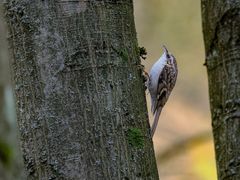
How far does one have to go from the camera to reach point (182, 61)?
8070mm

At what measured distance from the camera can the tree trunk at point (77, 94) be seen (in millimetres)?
2152

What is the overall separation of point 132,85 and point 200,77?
5.99m

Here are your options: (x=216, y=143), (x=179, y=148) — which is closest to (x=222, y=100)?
(x=216, y=143)

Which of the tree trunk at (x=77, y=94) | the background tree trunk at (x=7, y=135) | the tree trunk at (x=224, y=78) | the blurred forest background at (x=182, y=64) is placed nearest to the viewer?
the tree trunk at (x=77, y=94)

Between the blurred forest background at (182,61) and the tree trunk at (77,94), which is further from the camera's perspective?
the blurred forest background at (182,61)

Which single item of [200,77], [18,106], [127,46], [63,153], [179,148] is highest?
[200,77]

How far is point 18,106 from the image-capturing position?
7.41ft

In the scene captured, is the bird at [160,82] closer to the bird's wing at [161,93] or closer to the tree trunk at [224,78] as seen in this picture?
the bird's wing at [161,93]

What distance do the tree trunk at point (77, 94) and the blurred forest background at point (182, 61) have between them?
5.12 metres

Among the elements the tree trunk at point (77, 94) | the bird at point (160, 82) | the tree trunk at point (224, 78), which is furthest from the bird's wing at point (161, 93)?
the tree trunk at point (77, 94)

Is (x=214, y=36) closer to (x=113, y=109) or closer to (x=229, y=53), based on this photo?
(x=229, y=53)

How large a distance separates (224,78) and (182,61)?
562cm

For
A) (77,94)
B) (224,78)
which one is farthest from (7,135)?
(77,94)

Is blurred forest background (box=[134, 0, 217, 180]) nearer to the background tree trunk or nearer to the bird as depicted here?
the bird
